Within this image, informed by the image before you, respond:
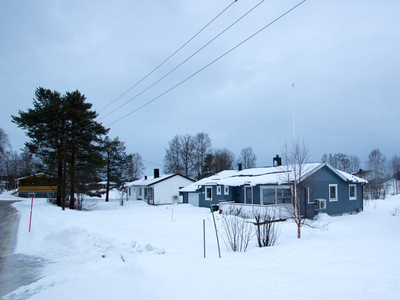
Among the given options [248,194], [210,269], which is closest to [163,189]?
[248,194]

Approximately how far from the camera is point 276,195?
69.7ft

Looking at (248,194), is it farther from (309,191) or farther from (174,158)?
(174,158)

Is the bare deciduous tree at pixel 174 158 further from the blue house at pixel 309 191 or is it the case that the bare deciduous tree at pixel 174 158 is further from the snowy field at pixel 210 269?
the snowy field at pixel 210 269

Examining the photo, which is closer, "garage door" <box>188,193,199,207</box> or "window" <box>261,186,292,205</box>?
"window" <box>261,186,292,205</box>

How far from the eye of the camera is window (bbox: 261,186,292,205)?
2114 cm

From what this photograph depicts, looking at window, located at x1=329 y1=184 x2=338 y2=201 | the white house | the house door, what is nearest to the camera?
window, located at x1=329 y1=184 x2=338 y2=201

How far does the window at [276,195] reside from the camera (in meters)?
21.1

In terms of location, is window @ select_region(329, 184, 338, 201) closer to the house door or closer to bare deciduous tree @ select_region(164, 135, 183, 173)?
the house door

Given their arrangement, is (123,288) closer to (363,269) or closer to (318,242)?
(363,269)

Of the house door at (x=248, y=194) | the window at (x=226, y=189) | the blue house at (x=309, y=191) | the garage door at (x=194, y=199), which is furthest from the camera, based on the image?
the garage door at (x=194, y=199)

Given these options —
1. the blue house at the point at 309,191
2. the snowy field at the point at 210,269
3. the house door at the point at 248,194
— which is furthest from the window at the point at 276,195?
the snowy field at the point at 210,269

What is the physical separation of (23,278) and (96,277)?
2.32 metres

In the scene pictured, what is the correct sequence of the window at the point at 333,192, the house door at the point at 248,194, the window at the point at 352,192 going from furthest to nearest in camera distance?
the house door at the point at 248,194
the window at the point at 352,192
the window at the point at 333,192

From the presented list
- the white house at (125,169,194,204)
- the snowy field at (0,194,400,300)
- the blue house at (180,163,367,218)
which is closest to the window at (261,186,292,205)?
the blue house at (180,163,367,218)
